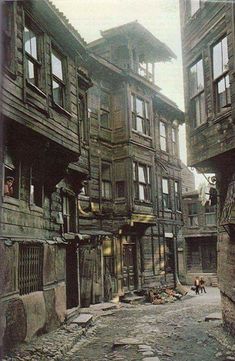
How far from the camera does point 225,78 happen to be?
11078 mm

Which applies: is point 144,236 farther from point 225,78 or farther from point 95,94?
point 225,78

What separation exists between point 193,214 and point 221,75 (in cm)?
2277

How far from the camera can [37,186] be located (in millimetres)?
11438

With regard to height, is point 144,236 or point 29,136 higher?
point 29,136

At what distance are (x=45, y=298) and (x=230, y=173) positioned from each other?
6192mm

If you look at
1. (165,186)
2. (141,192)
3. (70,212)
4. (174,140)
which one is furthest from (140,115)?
(70,212)

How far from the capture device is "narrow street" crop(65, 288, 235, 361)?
9.45 m

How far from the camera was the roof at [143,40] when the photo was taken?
2228 centimetres

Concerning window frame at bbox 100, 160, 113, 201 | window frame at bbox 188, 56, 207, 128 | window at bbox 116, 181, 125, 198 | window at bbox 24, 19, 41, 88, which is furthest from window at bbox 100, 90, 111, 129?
window at bbox 24, 19, 41, 88

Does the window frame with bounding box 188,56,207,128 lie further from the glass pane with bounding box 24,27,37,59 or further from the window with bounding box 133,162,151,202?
the window with bounding box 133,162,151,202

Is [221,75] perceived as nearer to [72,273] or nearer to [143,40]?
[72,273]

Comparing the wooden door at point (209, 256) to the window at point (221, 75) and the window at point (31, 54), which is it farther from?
the window at point (31, 54)

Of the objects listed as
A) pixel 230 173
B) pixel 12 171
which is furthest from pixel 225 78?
pixel 12 171

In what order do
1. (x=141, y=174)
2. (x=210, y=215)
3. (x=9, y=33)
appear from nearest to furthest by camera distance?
1. (x=9, y=33)
2. (x=141, y=174)
3. (x=210, y=215)
